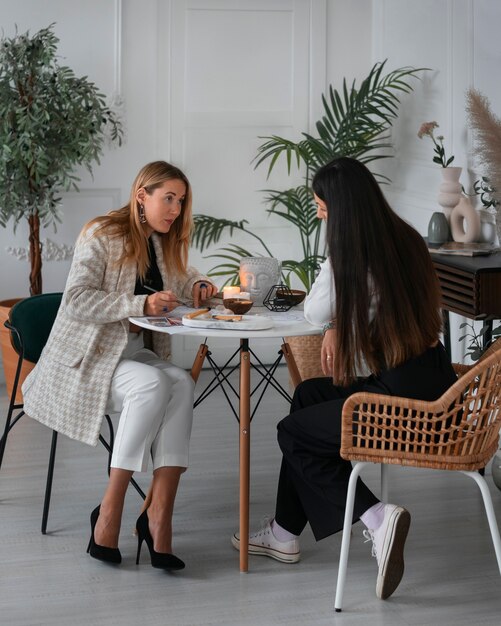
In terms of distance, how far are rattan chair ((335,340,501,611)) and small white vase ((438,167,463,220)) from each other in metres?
1.88

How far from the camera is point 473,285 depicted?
12.1 ft

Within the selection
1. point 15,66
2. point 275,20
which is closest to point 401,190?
point 275,20

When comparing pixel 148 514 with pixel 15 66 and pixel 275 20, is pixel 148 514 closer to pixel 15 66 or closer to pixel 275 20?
pixel 15 66

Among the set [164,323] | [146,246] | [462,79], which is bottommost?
[164,323]

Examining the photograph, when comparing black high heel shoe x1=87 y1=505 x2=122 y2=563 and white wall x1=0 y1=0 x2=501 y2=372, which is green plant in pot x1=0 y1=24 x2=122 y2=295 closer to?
white wall x1=0 y1=0 x2=501 y2=372

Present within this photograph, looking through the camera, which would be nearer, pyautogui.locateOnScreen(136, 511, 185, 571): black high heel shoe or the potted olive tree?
pyautogui.locateOnScreen(136, 511, 185, 571): black high heel shoe

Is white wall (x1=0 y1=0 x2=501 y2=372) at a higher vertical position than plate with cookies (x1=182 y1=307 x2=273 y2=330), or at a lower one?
higher

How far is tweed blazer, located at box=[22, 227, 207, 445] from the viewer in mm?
3016

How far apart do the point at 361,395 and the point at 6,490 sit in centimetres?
161

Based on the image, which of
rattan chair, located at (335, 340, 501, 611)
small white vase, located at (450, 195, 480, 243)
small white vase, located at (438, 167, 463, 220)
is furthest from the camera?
small white vase, located at (438, 167, 463, 220)

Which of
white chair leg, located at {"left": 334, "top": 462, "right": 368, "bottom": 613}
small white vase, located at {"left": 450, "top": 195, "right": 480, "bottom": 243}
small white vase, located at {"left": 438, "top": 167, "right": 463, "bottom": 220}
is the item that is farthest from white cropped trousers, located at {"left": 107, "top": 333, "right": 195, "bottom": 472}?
small white vase, located at {"left": 438, "top": 167, "right": 463, "bottom": 220}

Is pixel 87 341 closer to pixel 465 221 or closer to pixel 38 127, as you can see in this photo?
pixel 38 127

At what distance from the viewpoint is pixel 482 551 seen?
10.3 feet

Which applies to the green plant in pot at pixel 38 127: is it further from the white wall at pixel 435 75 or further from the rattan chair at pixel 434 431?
the rattan chair at pixel 434 431
